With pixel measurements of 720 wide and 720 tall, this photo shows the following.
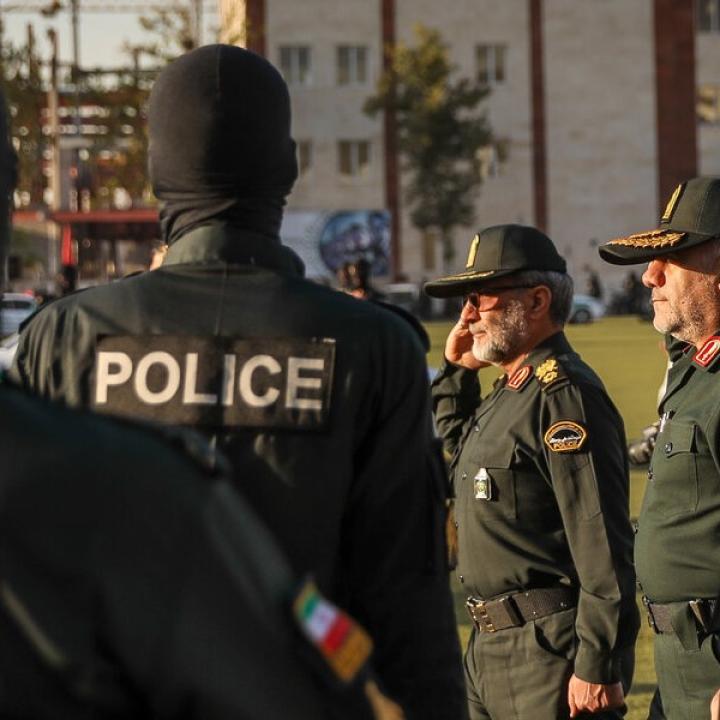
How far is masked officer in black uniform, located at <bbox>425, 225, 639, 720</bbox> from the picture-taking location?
13.5ft

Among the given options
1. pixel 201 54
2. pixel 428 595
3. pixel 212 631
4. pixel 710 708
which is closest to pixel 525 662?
pixel 710 708

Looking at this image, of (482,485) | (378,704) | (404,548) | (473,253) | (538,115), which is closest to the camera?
(378,704)

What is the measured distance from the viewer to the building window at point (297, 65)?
59781 millimetres

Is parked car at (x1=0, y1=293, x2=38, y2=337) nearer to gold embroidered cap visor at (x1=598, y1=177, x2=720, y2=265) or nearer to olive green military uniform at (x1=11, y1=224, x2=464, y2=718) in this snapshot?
gold embroidered cap visor at (x1=598, y1=177, x2=720, y2=265)

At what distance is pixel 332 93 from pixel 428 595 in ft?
193

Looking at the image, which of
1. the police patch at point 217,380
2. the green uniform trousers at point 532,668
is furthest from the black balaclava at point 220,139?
the green uniform trousers at point 532,668

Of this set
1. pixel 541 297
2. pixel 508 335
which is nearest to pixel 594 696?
pixel 508 335

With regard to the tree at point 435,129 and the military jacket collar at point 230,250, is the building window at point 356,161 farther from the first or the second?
the military jacket collar at point 230,250

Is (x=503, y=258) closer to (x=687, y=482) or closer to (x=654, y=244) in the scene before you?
(x=654, y=244)

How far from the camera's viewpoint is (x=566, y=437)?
4.23 m

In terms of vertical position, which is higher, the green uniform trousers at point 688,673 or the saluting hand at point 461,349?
the saluting hand at point 461,349

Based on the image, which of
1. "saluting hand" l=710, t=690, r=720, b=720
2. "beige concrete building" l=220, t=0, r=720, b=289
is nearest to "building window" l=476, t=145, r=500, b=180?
"beige concrete building" l=220, t=0, r=720, b=289

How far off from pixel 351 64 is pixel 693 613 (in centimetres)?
5721

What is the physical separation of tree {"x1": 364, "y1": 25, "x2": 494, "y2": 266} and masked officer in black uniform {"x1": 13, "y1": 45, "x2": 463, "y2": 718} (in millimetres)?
53537
